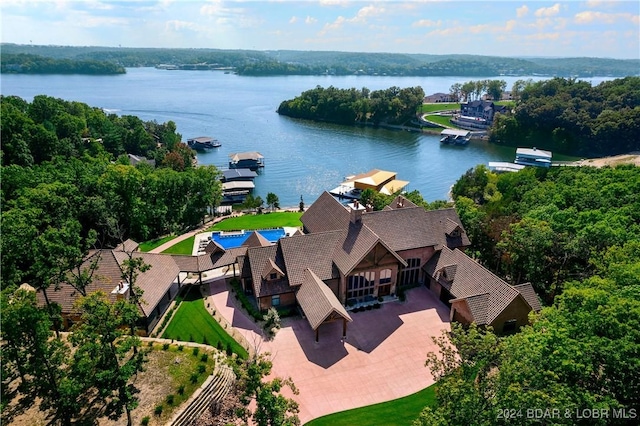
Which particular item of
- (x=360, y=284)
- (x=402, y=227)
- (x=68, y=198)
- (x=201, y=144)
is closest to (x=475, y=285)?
(x=402, y=227)

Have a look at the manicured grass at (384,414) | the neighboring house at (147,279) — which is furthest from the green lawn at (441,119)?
the manicured grass at (384,414)

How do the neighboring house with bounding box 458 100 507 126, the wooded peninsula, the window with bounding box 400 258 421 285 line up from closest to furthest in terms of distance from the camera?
the window with bounding box 400 258 421 285
the wooded peninsula
the neighboring house with bounding box 458 100 507 126

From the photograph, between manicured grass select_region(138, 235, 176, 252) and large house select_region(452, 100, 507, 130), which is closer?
manicured grass select_region(138, 235, 176, 252)

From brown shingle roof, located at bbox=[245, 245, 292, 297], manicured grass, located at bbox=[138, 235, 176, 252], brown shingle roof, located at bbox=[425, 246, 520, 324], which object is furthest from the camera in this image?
manicured grass, located at bbox=[138, 235, 176, 252]

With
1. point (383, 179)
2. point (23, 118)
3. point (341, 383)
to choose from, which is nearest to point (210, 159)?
point (23, 118)

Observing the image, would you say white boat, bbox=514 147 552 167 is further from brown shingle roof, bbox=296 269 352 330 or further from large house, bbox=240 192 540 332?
brown shingle roof, bbox=296 269 352 330

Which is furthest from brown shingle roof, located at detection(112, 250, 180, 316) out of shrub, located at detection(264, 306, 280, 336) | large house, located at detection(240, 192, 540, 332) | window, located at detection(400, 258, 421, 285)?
window, located at detection(400, 258, 421, 285)

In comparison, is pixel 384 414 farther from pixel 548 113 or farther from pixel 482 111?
pixel 482 111
